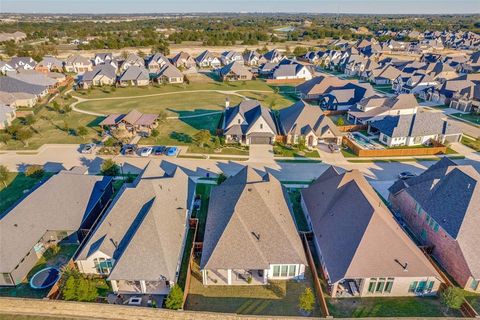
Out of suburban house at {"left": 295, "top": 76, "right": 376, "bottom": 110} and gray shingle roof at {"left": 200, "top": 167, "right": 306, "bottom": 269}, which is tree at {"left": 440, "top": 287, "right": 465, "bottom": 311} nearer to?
gray shingle roof at {"left": 200, "top": 167, "right": 306, "bottom": 269}

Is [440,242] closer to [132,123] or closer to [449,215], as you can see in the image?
[449,215]

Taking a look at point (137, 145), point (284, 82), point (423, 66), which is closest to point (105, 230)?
point (137, 145)

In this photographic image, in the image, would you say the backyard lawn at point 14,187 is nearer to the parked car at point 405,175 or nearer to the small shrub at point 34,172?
the small shrub at point 34,172

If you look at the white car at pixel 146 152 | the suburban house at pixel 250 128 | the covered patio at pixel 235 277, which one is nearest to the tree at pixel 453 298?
the covered patio at pixel 235 277

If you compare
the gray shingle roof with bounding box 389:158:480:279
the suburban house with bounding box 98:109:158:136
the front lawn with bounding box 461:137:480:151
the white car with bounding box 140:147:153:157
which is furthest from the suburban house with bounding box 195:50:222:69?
the gray shingle roof with bounding box 389:158:480:279

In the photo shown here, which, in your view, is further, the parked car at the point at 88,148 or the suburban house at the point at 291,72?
the suburban house at the point at 291,72

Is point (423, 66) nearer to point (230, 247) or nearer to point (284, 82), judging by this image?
point (284, 82)
